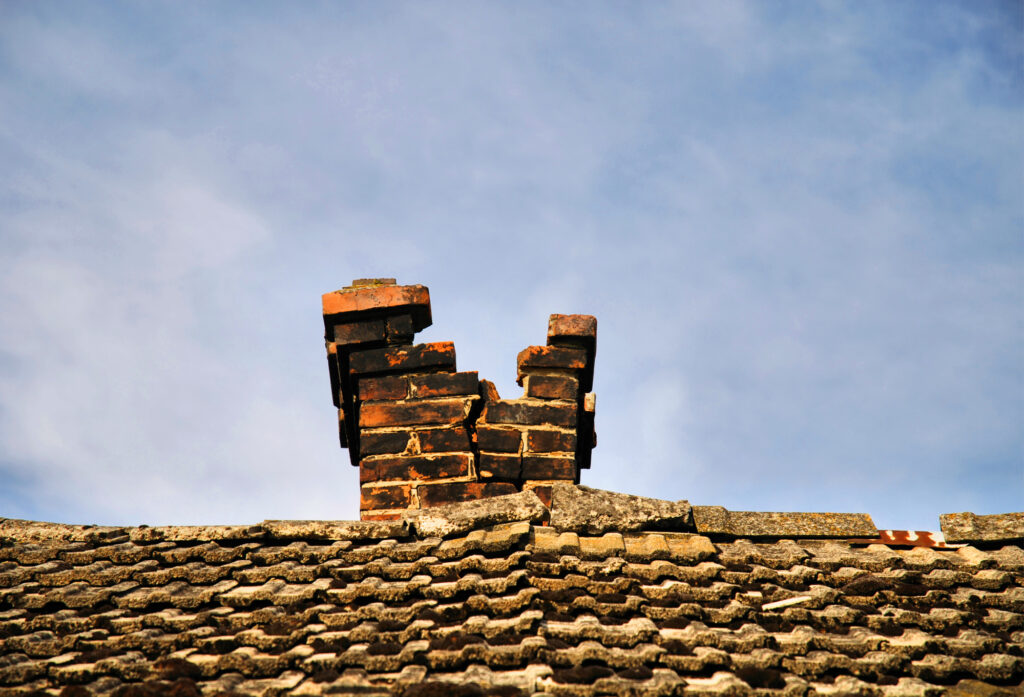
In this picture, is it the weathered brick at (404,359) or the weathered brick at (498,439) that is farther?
the weathered brick at (404,359)

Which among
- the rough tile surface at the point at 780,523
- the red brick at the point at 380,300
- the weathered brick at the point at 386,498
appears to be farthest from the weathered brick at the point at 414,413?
the rough tile surface at the point at 780,523

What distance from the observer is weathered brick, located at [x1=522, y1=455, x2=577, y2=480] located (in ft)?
15.0

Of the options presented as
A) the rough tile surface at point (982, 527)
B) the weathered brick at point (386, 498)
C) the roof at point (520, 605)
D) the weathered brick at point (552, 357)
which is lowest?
the roof at point (520, 605)

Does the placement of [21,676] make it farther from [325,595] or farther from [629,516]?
[629,516]

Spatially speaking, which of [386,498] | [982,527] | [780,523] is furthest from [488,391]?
[982,527]

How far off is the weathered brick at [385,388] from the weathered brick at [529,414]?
548 millimetres

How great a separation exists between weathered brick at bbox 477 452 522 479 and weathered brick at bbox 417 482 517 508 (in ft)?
0.17

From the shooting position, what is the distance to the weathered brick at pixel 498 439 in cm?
461

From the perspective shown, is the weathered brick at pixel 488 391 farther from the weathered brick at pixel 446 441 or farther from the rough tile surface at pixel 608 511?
the rough tile surface at pixel 608 511

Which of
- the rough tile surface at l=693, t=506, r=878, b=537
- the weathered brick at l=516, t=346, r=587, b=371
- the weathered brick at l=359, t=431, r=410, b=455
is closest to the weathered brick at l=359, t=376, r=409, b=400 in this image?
the weathered brick at l=359, t=431, r=410, b=455

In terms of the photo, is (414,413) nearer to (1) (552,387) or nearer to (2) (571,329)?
(1) (552,387)

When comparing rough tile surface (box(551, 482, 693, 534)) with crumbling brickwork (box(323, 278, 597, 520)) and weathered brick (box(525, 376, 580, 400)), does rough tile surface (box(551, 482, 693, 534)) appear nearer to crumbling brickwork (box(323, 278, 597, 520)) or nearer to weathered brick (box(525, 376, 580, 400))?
crumbling brickwork (box(323, 278, 597, 520))

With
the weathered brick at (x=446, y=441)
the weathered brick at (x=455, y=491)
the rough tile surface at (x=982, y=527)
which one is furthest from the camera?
the weathered brick at (x=446, y=441)

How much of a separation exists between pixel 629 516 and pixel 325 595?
4.71ft
